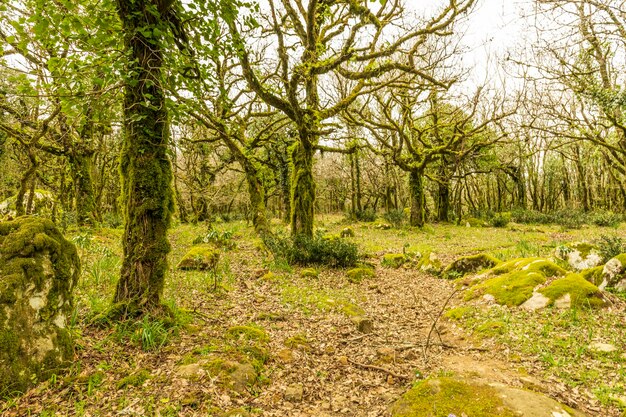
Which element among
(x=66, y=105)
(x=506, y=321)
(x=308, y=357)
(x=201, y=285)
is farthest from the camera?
(x=201, y=285)

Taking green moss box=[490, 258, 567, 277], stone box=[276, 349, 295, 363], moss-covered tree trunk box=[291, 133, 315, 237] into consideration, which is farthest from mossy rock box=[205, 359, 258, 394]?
moss-covered tree trunk box=[291, 133, 315, 237]

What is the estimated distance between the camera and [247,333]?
16.3 ft

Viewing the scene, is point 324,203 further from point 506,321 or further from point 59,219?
point 506,321

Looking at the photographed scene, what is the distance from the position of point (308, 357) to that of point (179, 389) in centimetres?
186

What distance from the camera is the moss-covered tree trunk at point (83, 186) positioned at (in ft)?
44.3

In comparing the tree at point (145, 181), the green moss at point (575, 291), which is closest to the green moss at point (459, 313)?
the green moss at point (575, 291)

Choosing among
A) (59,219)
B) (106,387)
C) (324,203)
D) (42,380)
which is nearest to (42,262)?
(42,380)

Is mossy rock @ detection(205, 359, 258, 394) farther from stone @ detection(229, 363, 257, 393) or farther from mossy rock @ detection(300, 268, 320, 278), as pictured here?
mossy rock @ detection(300, 268, 320, 278)

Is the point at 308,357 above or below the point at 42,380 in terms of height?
below

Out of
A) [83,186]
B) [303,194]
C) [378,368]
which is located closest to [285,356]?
[378,368]

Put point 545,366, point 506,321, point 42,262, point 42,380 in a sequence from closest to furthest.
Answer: point 42,380, point 42,262, point 545,366, point 506,321

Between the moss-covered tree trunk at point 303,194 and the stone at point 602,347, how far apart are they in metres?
8.33

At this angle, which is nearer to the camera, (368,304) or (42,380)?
(42,380)

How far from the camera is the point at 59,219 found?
13688 millimetres
